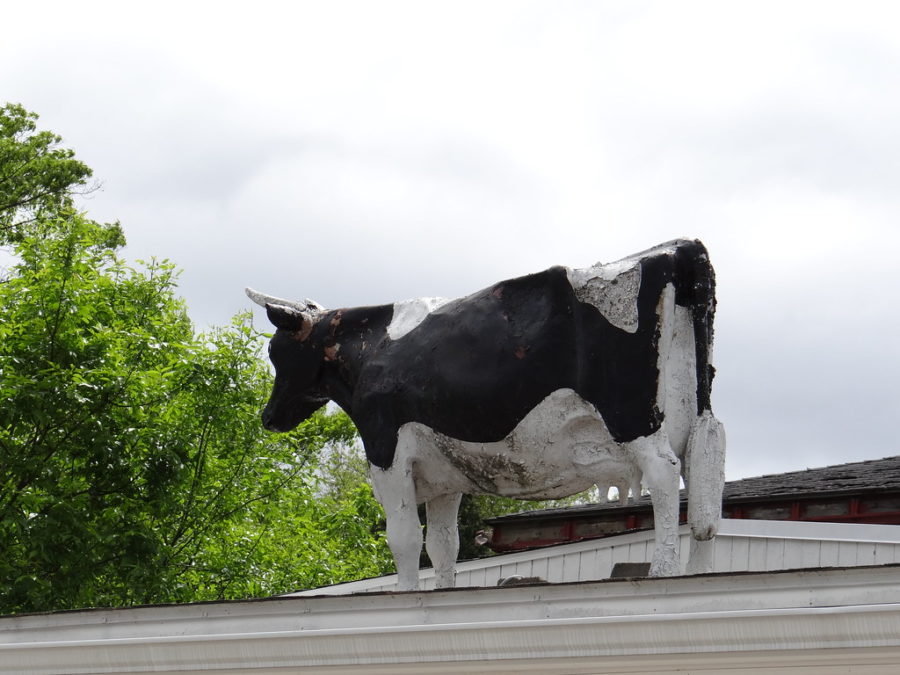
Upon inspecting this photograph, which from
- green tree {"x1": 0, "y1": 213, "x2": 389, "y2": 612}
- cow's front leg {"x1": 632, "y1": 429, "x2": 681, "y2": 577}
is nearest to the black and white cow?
cow's front leg {"x1": 632, "y1": 429, "x2": 681, "y2": 577}

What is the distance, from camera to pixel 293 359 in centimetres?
733

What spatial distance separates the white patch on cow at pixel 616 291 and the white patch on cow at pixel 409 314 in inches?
38.4

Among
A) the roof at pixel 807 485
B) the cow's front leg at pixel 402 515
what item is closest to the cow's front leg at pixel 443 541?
the cow's front leg at pixel 402 515

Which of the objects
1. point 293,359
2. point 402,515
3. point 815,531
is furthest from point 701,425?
point 815,531

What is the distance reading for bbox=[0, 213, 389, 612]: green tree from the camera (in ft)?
44.3

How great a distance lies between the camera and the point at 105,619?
6.66m

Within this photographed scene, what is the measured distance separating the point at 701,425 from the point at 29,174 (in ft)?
79.3

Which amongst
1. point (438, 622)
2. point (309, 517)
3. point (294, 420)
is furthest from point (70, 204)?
point (438, 622)

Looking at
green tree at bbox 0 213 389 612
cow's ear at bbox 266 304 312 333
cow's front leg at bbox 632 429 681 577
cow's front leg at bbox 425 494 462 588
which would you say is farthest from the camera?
green tree at bbox 0 213 389 612

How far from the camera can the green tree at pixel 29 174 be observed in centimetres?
2769

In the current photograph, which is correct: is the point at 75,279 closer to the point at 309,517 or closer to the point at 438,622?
the point at 309,517

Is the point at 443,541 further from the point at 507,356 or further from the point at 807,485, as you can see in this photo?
the point at 807,485

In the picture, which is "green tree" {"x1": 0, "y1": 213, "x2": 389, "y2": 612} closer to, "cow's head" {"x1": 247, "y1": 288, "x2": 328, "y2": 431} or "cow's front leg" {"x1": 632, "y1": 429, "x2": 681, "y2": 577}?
"cow's head" {"x1": 247, "y1": 288, "x2": 328, "y2": 431}

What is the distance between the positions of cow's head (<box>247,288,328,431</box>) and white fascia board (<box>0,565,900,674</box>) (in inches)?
54.6
